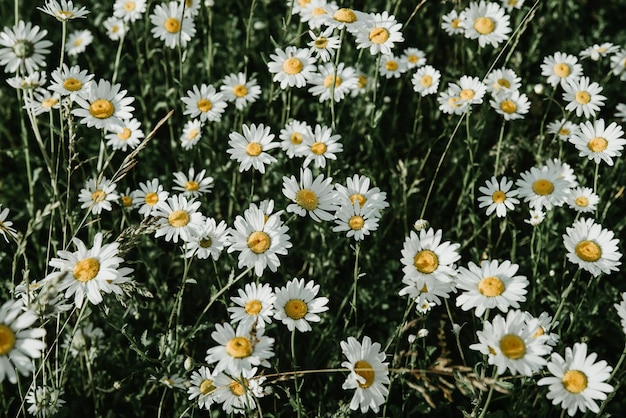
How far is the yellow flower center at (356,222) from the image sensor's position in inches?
114

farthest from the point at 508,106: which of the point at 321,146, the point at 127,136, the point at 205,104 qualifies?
the point at 127,136

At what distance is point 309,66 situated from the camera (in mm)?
3633

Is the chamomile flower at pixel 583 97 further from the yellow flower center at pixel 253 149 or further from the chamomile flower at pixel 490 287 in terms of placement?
the yellow flower center at pixel 253 149

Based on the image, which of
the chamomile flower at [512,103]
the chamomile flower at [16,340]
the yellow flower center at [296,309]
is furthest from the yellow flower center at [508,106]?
the chamomile flower at [16,340]

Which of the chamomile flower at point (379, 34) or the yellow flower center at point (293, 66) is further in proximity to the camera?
the yellow flower center at point (293, 66)

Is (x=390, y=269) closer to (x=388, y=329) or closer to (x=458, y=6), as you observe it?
(x=388, y=329)

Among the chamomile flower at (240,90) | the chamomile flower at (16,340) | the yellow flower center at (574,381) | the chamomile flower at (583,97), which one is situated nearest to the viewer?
the chamomile flower at (16,340)

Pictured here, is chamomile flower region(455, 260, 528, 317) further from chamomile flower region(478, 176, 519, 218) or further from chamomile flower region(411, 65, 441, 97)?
chamomile flower region(411, 65, 441, 97)

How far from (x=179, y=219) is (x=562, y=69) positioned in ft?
9.36

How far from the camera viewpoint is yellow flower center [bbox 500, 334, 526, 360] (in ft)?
7.41

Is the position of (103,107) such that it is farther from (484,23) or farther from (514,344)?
(484,23)

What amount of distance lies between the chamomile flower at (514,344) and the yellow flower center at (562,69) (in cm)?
240

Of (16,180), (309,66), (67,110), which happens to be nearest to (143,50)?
(16,180)

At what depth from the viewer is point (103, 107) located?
308cm
